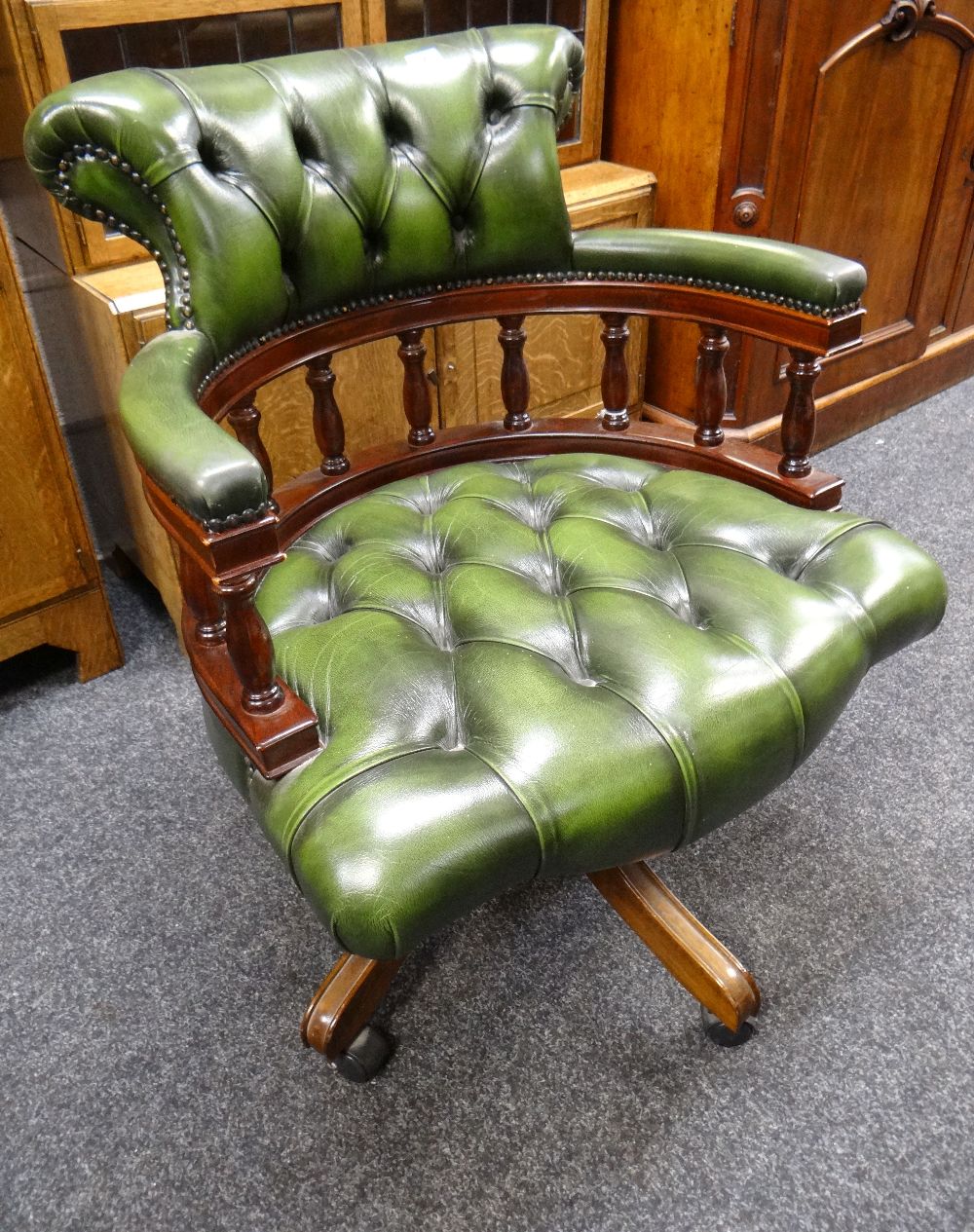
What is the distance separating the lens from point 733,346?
6.45ft

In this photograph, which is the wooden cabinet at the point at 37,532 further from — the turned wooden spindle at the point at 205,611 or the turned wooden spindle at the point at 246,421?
the turned wooden spindle at the point at 205,611

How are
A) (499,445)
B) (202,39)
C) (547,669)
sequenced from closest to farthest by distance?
(547,669), (499,445), (202,39)

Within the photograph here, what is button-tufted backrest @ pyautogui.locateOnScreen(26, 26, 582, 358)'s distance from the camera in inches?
35.9

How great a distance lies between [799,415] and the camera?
3.57 feet

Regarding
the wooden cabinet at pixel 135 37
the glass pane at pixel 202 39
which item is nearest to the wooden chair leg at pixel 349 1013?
the wooden cabinet at pixel 135 37

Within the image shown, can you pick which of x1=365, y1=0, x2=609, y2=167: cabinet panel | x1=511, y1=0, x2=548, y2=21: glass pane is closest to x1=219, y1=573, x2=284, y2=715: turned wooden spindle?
x1=365, y1=0, x2=609, y2=167: cabinet panel

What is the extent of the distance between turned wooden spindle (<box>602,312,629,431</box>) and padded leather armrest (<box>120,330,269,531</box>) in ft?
1.77

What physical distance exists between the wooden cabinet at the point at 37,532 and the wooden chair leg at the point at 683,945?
1.01 meters

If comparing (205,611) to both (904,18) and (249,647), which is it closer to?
(249,647)

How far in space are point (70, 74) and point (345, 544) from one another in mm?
844

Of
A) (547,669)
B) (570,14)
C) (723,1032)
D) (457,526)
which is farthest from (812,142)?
(723,1032)

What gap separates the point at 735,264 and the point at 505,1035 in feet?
2.95

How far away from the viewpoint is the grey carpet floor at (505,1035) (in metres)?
0.98

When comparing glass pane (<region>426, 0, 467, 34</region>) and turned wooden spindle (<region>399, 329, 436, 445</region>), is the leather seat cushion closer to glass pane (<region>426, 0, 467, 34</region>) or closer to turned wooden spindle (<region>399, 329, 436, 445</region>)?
turned wooden spindle (<region>399, 329, 436, 445</region>)
